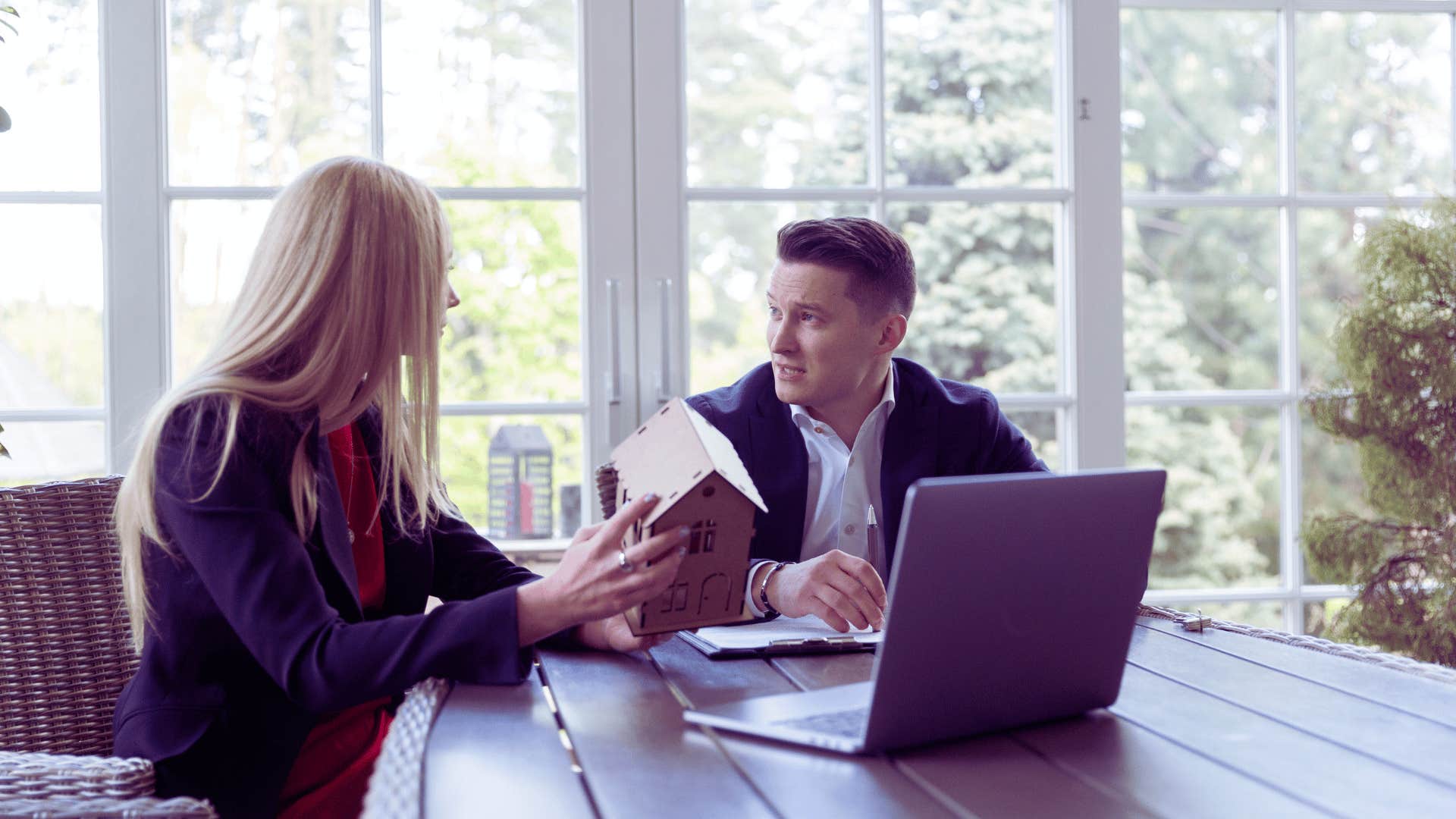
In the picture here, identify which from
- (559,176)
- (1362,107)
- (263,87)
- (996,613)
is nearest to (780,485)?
(996,613)

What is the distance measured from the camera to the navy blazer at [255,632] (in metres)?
1.16

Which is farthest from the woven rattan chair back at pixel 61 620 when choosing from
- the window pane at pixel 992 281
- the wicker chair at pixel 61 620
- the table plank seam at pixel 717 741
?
the window pane at pixel 992 281

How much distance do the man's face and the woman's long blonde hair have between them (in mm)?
760

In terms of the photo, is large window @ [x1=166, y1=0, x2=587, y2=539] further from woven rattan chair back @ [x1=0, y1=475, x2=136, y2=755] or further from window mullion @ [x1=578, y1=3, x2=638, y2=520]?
woven rattan chair back @ [x1=0, y1=475, x2=136, y2=755]

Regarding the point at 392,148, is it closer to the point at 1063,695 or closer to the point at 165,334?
the point at 165,334

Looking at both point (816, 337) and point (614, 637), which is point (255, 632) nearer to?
point (614, 637)

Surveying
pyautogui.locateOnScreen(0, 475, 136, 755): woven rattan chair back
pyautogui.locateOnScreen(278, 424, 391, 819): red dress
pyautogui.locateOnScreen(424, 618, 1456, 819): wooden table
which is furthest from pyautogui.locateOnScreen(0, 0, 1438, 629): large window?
pyautogui.locateOnScreen(424, 618, 1456, 819): wooden table

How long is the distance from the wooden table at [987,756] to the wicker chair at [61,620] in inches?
22.8

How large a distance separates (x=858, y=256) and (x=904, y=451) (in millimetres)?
349

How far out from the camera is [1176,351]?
8.65 meters

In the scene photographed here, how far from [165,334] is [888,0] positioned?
1.81 meters

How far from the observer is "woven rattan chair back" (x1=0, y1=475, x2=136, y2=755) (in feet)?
4.63

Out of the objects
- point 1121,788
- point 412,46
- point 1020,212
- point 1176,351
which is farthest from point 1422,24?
point 1121,788

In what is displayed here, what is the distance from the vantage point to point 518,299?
9.67ft
